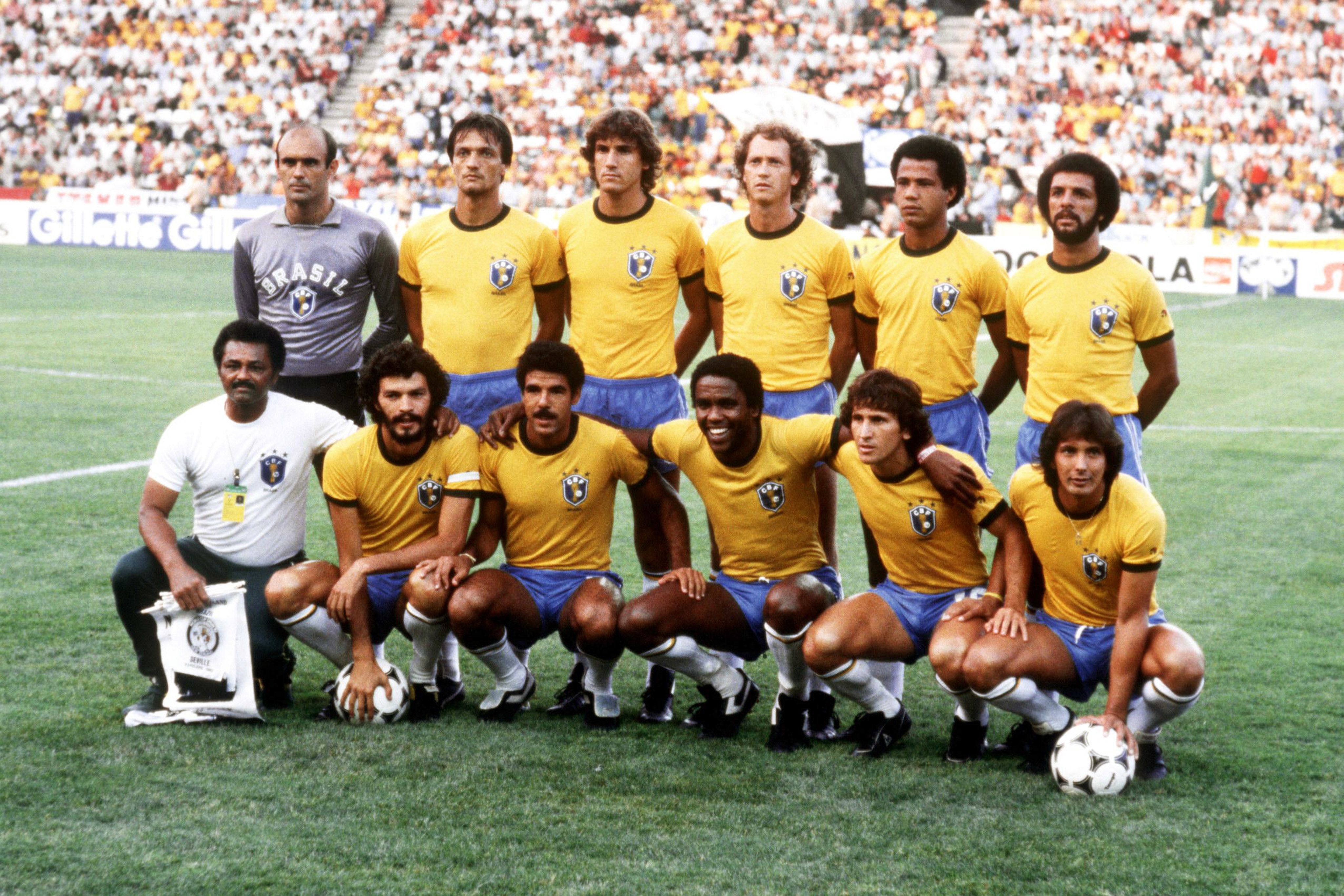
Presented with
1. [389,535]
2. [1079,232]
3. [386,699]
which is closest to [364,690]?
[386,699]

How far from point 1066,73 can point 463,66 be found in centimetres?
1278

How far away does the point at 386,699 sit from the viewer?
16.9ft

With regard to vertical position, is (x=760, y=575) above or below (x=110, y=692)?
above

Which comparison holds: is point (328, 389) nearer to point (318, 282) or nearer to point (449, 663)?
point (318, 282)

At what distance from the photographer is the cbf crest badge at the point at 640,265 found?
228 inches

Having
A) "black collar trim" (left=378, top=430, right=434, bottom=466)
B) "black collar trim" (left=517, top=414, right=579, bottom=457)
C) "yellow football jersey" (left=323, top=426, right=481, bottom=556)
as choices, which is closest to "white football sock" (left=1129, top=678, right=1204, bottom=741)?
"black collar trim" (left=517, top=414, right=579, bottom=457)

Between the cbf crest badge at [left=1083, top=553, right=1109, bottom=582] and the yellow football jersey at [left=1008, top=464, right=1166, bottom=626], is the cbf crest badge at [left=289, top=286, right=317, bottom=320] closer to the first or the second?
Answer: the yellow football jersey at [left=1008, top=464, right=1166, bottom=626]

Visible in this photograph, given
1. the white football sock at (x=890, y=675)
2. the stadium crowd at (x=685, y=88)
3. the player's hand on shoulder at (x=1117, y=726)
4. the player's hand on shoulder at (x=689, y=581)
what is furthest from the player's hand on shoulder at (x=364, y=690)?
the stadium crowd at (x=685, y=88)

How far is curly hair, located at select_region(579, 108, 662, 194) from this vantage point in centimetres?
561

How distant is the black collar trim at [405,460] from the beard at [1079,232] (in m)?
2.24

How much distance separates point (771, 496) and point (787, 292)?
2.78ft

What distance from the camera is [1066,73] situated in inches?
1161

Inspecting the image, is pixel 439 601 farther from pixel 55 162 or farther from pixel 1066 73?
pixel 55 162

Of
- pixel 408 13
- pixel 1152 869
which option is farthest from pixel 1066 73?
pixel 1152 869
